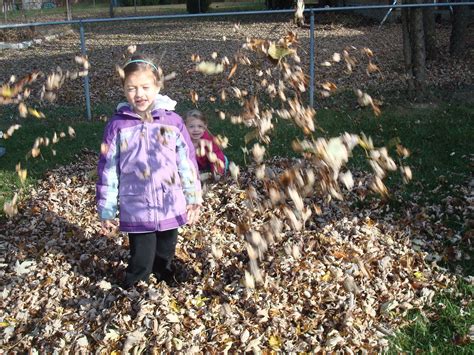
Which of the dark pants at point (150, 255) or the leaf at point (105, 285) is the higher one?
the dark pants at point (150, 255)

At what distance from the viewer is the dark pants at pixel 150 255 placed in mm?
3635

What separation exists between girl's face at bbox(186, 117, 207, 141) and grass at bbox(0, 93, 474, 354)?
1127mm

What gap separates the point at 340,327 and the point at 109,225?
5.01ft

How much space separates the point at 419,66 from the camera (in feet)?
29.9

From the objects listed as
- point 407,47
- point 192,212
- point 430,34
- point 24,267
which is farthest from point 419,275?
point 430,34

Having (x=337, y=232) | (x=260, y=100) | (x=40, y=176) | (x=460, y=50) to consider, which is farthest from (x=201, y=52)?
(x=337, y=232)

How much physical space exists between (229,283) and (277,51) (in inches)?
128

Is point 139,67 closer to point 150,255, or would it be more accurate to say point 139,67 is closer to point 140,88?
point 140,88

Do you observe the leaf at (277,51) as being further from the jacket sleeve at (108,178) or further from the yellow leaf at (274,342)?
the yellow leaf at (274,342)

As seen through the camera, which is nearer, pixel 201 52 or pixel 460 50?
pixel 460 50

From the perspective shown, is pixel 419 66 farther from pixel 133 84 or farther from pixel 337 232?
pixel 133 84

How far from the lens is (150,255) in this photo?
12.1ft

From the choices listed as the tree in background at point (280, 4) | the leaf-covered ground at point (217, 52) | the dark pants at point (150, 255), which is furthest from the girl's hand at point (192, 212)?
the tree in background at point (280, 4)

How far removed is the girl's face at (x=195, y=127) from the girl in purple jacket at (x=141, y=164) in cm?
161
